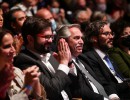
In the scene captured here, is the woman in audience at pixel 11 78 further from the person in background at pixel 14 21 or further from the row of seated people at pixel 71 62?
the person in background at pixel 14 21

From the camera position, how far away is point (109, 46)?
186 inches

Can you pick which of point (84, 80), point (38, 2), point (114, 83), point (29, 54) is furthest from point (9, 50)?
point (38, 2)

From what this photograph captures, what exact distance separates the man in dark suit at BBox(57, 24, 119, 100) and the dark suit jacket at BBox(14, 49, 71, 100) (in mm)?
225

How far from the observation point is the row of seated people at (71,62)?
3.38 m

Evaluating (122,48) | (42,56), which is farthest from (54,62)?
(122,48)

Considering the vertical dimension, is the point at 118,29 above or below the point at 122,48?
above

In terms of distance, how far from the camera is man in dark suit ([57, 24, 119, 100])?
382 cm

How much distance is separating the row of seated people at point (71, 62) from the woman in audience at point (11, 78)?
0.4 inches

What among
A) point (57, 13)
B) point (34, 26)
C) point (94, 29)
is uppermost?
point (34, 26)

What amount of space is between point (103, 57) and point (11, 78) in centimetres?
208

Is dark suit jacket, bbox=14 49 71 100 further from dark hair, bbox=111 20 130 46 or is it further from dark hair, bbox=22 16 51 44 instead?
dark hair, bbox=111 20 130 46

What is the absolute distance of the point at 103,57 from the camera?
4609 mm

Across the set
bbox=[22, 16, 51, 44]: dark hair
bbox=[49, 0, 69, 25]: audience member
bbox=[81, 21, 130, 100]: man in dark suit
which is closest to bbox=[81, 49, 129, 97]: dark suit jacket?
bbox=[81, 21, 130, 100]: man in dark suit

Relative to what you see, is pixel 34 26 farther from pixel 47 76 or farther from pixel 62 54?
pixel 47 76
